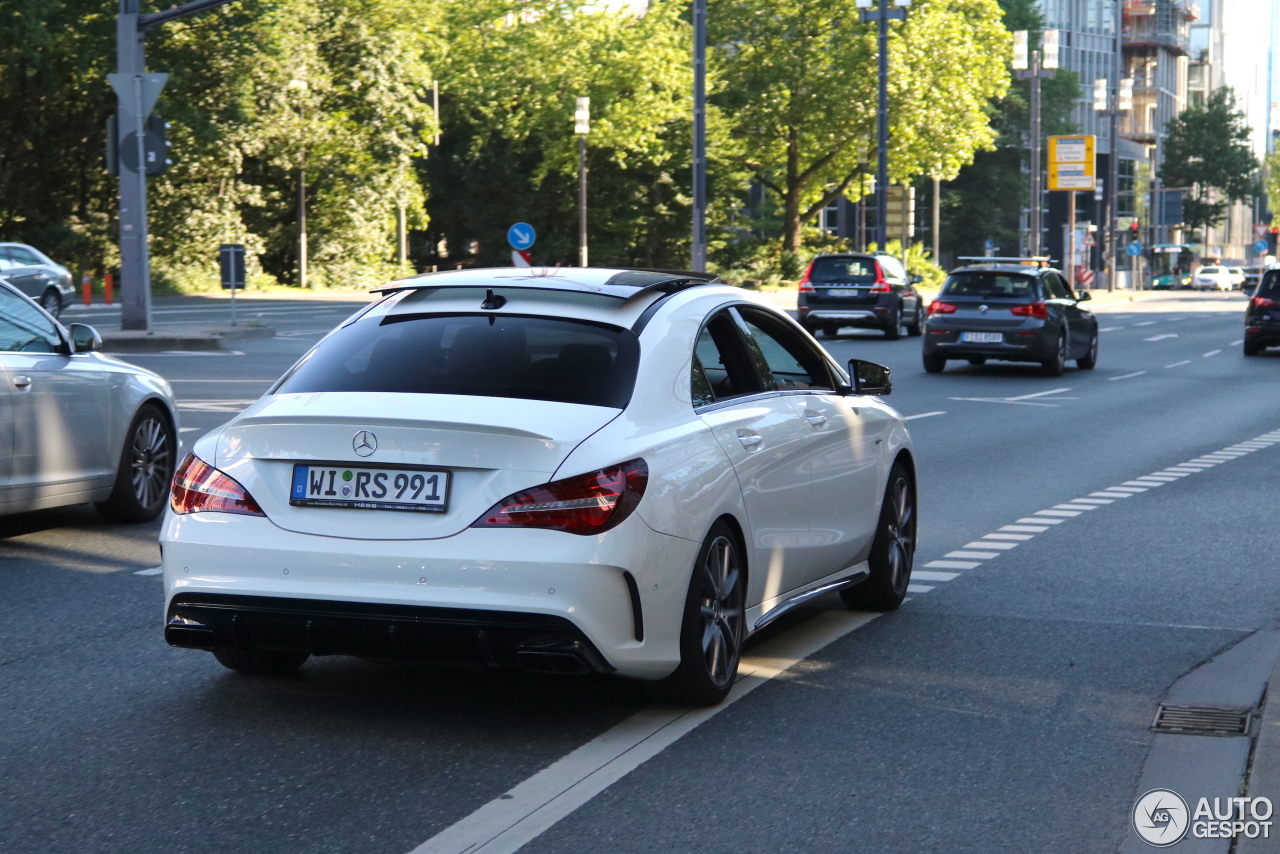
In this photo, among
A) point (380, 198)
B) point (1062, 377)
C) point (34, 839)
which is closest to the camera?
point (34, 839)

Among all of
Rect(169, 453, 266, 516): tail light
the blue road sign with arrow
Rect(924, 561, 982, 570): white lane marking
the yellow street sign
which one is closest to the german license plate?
Rect(169, 453, 266, 516): tail light

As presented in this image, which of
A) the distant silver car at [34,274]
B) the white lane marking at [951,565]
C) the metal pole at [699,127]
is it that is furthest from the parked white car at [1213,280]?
the white lane marking at [951,565]

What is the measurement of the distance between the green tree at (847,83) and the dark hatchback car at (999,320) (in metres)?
32.4

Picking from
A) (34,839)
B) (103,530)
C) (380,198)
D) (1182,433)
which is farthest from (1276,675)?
(380,198)

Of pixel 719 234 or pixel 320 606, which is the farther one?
pixel 719 234

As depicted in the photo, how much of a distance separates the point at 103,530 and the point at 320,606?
5123mm

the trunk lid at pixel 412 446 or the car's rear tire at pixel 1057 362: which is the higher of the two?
the trunk lid at pixel 412 446

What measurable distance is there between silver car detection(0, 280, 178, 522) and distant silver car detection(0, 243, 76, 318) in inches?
935

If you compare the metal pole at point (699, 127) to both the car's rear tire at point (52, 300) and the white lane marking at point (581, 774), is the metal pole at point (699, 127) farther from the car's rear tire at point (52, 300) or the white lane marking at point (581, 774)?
the white lane marking at point (581, 774)

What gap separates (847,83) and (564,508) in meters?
55.8

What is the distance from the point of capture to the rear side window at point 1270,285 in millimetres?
32125

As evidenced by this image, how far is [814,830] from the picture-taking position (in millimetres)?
4484

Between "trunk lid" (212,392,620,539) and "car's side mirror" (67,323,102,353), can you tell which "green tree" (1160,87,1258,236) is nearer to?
"car's side mirror" (67,323,102,353)

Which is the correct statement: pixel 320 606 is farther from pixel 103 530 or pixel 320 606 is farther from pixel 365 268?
pixel 365 268
